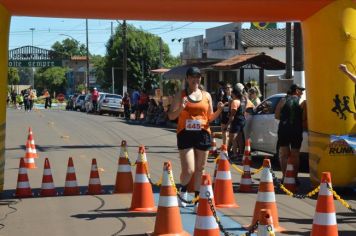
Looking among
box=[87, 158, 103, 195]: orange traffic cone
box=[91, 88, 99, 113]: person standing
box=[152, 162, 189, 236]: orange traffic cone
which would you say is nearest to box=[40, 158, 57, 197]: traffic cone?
box=[87, 158, 103, 195]: orange traffic cone

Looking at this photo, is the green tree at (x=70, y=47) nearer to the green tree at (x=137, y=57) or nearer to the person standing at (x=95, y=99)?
the green tree at (x=137, y=57)

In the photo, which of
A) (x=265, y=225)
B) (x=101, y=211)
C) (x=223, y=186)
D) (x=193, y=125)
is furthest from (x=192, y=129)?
(x=265, y=225)

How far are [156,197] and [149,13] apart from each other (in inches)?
129

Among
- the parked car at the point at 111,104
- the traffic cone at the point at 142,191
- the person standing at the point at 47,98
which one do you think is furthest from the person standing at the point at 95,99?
the traffic cone at the point at 142,191

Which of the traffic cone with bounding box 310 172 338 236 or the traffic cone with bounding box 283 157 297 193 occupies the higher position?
the traffic cone with bounding box 310 172 338 236

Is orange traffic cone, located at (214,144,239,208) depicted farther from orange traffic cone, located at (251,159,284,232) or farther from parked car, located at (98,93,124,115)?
parked car, located at (98,93,124,115)

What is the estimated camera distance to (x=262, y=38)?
41.3 meters

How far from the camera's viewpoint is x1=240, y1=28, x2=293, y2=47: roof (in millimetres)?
40406

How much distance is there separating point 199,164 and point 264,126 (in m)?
6.74

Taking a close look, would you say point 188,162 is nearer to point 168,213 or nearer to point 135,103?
point 168,213

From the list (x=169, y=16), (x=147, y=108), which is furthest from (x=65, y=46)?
(x=169, y=16)

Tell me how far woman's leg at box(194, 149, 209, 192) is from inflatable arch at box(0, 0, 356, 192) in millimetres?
2825

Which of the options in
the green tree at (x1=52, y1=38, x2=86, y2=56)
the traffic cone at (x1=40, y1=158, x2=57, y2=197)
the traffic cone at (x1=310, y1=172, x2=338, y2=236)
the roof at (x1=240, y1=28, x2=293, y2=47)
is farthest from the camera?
the green tree at (x1=52, y1=38, x2=86, y2=56)

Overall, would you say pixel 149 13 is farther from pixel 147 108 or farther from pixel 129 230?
pixel 147 108
